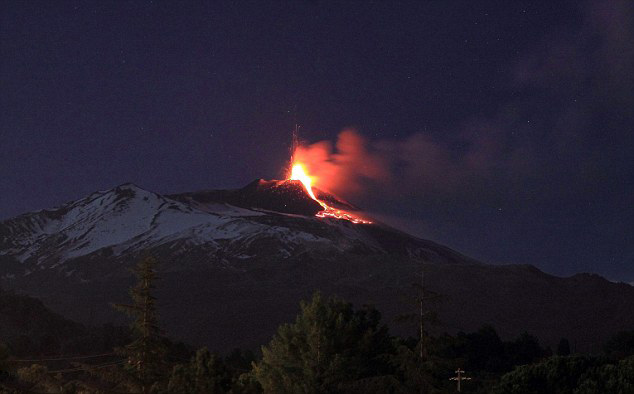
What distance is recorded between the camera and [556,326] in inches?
5896

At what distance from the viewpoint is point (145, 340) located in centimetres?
2233

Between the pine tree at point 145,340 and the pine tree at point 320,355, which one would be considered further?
the pine tree at point 320,355

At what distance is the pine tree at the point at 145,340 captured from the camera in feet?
72.7

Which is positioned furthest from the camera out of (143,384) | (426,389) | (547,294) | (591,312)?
(547,294)

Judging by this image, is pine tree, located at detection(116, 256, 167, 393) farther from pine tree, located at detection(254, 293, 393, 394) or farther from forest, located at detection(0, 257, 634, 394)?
pine tree, located at detection(254, 293, 393, 394)

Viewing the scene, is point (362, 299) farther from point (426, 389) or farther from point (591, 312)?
point (426, 389)

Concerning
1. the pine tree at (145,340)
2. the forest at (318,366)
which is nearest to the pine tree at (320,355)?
the forest at (318,366)

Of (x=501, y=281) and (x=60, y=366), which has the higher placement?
(x=501, y=281)

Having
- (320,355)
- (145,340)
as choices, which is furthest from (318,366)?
(145,340)

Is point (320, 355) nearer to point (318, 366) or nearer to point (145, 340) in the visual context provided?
point (318, 366)

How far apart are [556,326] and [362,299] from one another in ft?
134

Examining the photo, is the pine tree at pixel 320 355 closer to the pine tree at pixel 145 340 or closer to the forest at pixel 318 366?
the forest at pixel 318 366

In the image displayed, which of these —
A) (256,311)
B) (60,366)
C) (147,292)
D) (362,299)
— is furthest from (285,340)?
(362,299)

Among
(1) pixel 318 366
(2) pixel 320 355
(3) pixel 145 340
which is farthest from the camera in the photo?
(2) pixel 320 355
